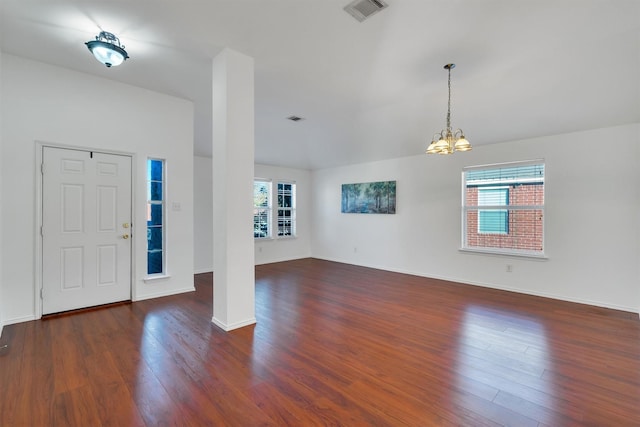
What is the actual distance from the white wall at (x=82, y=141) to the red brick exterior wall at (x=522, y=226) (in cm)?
504

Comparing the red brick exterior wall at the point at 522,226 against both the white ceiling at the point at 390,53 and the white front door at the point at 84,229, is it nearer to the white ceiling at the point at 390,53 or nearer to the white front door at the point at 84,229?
the white ceiling at the point at 390,53

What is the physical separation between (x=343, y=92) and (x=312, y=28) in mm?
1433

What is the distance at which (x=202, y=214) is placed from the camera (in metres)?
6.20

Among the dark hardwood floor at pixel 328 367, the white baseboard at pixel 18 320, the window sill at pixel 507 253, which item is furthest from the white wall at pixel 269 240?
the window sill at pixel 507 253

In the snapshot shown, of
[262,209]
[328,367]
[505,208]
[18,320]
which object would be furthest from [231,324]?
[505,208]

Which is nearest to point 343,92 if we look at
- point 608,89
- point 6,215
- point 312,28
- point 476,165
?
point 312,28

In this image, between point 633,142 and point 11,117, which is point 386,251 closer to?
point 633,142

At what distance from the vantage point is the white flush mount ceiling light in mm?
2600

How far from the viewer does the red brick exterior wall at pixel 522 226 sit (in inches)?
181

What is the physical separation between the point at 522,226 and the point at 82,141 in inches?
254

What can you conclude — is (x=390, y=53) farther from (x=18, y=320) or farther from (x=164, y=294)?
(x=18, y=320)

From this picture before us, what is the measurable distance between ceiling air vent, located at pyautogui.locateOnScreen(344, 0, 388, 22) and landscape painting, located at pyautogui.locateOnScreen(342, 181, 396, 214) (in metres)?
4.19

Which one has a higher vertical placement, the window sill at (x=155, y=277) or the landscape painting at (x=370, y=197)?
the landscape painting at (x=370, y=197)

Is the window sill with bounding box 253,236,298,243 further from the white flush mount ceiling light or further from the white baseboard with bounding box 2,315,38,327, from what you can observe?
the white flush mount ceiling light
